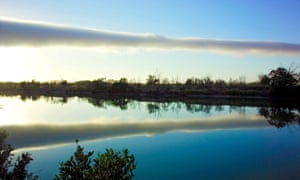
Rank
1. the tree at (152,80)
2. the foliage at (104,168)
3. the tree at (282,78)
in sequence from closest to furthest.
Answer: the foliage at (104,168) → the tree at (282,78) → the tree at (152,80)

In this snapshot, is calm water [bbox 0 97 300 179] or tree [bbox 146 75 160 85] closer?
calm water [bbox 0 97 300 179]

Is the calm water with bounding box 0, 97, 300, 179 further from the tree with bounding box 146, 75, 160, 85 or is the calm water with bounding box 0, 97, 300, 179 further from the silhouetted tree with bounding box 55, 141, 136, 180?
the tree with bounding box 146, 75, 160, 85

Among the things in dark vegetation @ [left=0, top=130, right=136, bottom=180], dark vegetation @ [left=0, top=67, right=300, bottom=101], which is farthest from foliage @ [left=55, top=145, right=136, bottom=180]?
dark vegetation @ [left=0, top=67, right=300, bottom=101]

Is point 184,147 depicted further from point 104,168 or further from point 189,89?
point 189,89

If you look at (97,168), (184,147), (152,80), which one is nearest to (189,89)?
(152,80)

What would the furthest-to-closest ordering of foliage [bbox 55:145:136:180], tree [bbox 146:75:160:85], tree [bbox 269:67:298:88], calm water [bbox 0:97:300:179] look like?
tree [bbox 146:75:160:85] → tree [bbox 269:67:298:88] → calm water [bbox 0:97:300:179] → foliage [bbox 55:145:136:180]

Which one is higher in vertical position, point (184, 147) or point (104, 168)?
point (104, 168)

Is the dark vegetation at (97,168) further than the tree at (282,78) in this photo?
No

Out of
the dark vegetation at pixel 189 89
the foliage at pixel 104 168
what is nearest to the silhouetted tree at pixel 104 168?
the foliage at pixel 104 168

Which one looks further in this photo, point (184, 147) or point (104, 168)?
point (184, 147)

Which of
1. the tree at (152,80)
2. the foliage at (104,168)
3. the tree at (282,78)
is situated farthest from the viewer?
the tree at (152,80)

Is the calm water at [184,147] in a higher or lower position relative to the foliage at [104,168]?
lower

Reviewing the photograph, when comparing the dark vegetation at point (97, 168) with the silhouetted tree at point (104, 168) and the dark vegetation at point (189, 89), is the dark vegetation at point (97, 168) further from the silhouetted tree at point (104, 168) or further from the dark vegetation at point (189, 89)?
the dark vegetation at point (189, 89)

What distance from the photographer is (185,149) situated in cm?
1302
